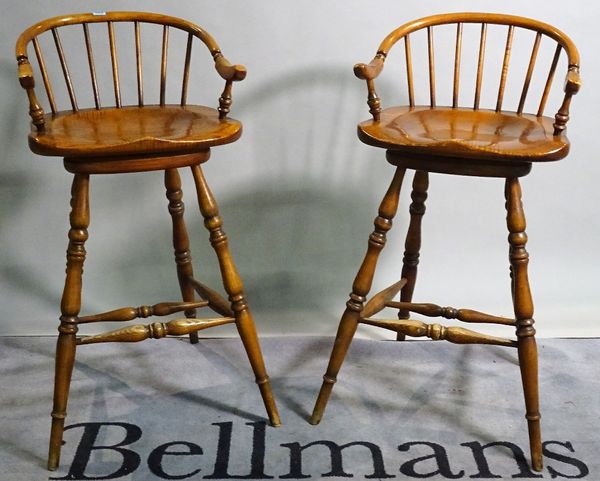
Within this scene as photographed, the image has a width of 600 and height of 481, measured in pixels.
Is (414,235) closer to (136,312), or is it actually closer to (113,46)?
(136,312)

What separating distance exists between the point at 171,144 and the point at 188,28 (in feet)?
1.45

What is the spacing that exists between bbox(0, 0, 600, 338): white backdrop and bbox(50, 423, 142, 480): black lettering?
515 mm

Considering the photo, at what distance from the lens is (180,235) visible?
77.0 inches

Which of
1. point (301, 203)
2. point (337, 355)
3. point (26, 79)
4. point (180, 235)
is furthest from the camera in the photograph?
point (301, 203)

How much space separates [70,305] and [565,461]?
1089 millimetres

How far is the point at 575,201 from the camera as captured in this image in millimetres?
2225

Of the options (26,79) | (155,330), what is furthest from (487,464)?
(26,79)

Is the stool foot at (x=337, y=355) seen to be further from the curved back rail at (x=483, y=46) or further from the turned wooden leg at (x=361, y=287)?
the curved back rail at (x=483, y=46)

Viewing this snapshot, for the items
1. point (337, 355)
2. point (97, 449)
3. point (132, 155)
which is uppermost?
point (132, 155)

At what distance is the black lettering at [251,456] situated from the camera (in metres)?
1.57

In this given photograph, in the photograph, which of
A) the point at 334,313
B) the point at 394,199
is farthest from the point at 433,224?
the point at 394,199

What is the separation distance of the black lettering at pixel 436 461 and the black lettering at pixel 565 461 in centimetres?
19

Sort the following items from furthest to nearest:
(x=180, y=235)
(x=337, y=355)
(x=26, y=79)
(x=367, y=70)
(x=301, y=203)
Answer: (x=301, y=203), (x=180, y=235), (x=337, y=355), (x=367, y=70), (x=26, y=79)

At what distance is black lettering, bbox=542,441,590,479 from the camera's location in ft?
5.16
